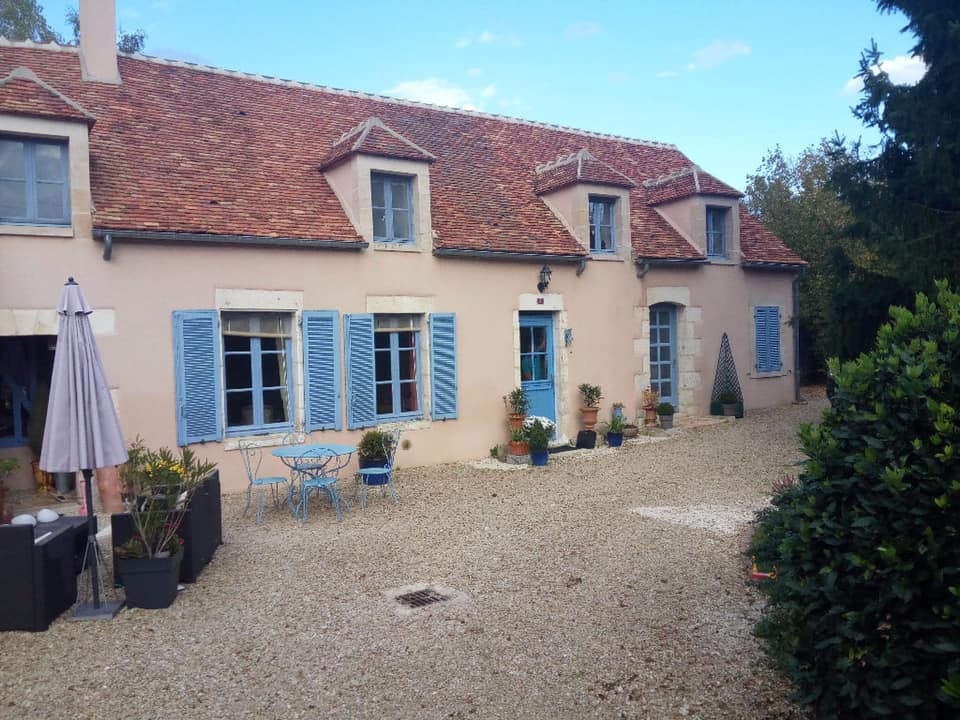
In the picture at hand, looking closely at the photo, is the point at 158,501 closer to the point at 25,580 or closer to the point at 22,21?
the point at 25,580

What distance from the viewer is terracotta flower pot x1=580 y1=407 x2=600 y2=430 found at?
38.5 feet

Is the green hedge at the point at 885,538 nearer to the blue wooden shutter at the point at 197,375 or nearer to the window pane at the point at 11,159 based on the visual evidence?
the blue wooden shutter at the point at 197,375

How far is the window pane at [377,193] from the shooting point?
10211 millimetres

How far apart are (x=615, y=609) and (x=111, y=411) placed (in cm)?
369

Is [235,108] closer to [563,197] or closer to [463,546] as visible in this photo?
[563,197]

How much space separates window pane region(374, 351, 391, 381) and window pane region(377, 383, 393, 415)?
13cm

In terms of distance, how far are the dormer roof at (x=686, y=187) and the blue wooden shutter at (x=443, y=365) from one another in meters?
5.60

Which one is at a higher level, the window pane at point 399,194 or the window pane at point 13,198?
the window pane at point 399,194

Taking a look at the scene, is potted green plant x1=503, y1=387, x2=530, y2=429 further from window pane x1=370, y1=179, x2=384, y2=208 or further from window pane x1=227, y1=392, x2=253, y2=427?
window pane x1=227, y1=392, x2=253, y2=427

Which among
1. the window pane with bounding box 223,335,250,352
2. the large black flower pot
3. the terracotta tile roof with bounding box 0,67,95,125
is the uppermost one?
the terracotta tile roof with bounding box 0,67,95,125

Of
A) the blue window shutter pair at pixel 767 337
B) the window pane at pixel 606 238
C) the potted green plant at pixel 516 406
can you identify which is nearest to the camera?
the potted green plant at pixel 516 406

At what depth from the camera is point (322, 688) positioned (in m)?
3.93

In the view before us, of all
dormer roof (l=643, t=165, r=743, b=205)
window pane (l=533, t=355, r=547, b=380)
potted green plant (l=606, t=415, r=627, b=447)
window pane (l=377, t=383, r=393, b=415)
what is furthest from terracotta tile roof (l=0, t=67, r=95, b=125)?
dormer roof (l=643, t=165, r=743, b=205)

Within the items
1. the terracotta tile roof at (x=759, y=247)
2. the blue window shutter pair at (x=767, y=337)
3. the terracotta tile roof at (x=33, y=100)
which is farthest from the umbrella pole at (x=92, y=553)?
the blue window shutter pair at (x=767, y=337)
